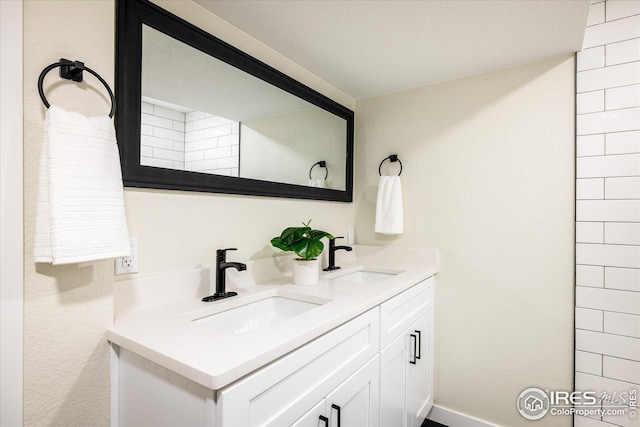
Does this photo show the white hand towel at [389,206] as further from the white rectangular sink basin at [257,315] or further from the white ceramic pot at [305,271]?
the white rectangular sink basin at [257,315]

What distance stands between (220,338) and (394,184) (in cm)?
150

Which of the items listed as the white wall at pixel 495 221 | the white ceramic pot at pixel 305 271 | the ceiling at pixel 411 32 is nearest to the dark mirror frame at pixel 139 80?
the ceiling at pixel 411 32

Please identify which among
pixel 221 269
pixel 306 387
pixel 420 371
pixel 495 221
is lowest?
pixel 420 371

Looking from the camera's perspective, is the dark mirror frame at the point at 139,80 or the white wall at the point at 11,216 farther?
the dark mirror frame at the point at 139,80

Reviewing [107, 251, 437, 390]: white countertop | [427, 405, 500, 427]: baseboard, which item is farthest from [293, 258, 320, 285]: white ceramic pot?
[427, 405, 500, 427]: baseboard

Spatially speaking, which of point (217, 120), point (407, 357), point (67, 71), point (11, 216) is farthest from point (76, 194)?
point (407, 357)

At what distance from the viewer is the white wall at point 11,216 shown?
763mm

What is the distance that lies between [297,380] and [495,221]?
1.45 meters

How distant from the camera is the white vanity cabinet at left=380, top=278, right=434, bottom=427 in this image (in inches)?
55.7

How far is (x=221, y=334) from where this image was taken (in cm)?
92

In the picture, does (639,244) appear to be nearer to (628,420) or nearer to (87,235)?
(628,420)

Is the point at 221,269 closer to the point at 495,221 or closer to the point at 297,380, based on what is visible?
the point at 297,380

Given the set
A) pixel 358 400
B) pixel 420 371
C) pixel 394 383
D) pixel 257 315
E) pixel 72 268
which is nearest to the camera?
pixel 72 268

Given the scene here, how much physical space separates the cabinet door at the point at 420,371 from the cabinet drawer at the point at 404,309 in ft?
0.20
